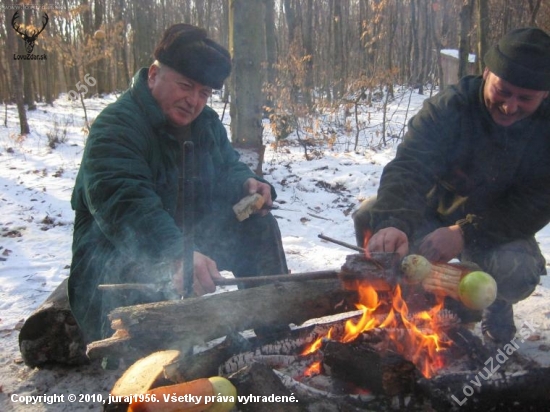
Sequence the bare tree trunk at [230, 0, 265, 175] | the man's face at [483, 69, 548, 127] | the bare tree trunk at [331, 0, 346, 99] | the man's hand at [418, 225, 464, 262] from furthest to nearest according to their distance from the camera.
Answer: the bare tree trunk at [331, 0, 346, 99] → the bare tree trunk at [230, 0, 265, 175] → the man's hand at [418, 225, 464, 262] → the man's face at [483, 69, 548, 127]

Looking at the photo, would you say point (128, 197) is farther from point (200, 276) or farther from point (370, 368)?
point (370, 368)

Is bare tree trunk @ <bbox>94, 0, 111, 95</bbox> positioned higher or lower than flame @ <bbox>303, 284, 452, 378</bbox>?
higher

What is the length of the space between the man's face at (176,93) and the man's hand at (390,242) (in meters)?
1.23

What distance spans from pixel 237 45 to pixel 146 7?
935 inches

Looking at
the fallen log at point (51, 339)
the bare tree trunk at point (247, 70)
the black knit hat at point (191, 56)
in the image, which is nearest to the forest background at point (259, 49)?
the bare tree trunk at point (247, 70)

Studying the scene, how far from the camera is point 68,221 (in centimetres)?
564

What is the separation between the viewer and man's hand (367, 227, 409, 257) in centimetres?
238

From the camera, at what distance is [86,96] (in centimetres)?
2203

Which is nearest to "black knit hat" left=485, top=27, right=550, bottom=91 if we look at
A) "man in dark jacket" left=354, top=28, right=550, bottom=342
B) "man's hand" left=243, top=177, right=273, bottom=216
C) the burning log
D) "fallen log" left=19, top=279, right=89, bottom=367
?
"man in dark jacket" left=354, top=28, right=550, bottom=342

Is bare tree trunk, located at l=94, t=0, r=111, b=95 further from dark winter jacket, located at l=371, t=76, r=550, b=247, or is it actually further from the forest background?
dark winter jacket, located at l=371, t=76, r=550, b=247

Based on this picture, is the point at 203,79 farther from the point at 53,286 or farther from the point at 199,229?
the point at 53,286

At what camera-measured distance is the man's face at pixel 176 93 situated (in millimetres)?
2523

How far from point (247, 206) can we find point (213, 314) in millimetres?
907

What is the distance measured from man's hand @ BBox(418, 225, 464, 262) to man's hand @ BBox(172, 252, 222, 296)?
1.37 m
